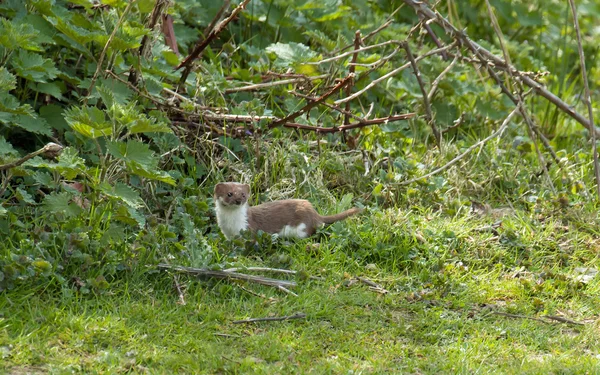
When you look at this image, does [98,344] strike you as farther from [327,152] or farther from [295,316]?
[327,152]

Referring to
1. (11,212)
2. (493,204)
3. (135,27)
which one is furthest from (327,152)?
(11,212)

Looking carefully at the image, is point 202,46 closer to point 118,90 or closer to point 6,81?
point 118,90

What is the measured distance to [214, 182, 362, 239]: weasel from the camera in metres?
5.70

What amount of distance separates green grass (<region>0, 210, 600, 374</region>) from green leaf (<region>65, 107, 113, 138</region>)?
78 cm

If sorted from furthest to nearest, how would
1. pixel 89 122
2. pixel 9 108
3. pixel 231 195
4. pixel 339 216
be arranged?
pixel 339 216 → pixel 231 195 → pixel 9 108 → pixel 89 122

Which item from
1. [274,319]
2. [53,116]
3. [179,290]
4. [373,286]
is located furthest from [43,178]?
[373,286]

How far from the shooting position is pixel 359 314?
5004 millimetres

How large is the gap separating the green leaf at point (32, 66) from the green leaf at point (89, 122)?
0.68 metres

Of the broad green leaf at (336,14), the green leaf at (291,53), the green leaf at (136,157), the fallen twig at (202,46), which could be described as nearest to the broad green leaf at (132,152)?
the green leaf at (136,157)

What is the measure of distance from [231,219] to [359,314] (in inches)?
45.5

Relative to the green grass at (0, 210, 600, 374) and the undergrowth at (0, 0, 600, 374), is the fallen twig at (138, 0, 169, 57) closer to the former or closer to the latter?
the undergrowth at (0, 0, 600, 374)

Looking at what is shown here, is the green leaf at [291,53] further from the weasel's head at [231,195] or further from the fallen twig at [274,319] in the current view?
the fallen twig at [274,319]

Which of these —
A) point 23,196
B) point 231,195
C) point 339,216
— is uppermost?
point 23,196

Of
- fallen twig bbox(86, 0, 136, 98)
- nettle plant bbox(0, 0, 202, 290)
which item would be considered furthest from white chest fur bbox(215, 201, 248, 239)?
fallen twig bbox(86, 0, 136, 98)
